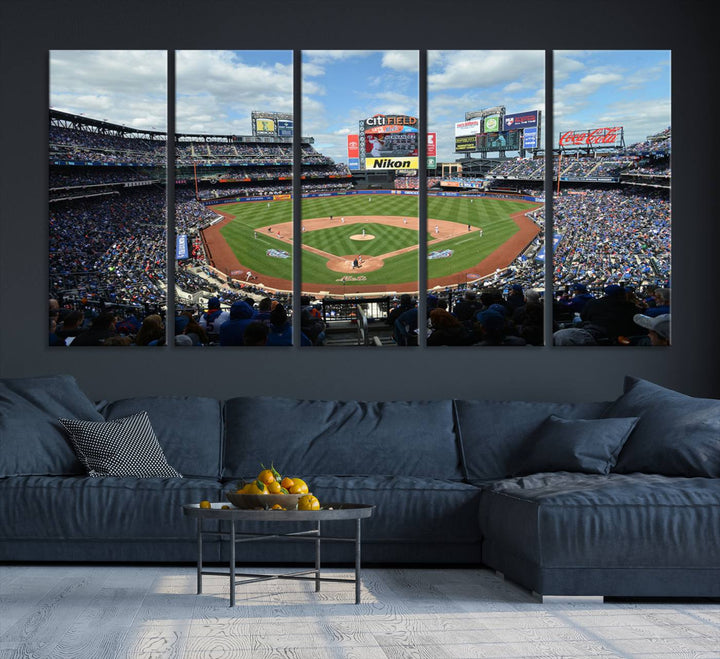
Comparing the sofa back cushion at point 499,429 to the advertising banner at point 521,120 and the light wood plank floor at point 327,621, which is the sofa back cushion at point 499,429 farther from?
the advertising banner at point 521,120

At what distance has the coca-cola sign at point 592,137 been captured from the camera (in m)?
6.79

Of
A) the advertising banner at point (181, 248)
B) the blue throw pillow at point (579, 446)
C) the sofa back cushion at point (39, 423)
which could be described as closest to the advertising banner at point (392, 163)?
the advertising banner at point (181, 248)

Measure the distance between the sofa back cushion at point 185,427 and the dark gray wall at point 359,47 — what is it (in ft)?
2.62

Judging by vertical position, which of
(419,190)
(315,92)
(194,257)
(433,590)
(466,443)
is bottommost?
(433,590)

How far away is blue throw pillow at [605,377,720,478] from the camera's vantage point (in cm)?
507

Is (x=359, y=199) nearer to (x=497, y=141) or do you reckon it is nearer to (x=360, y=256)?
(x=360, y=256)

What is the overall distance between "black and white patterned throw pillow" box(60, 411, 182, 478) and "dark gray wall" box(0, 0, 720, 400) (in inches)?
46.9

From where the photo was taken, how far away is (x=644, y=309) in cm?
677

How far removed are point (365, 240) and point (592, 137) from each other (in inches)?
66.1

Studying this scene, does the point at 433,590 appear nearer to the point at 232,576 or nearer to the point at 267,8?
the point at 232,576

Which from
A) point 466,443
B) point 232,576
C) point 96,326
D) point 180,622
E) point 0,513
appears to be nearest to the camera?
point 180,622

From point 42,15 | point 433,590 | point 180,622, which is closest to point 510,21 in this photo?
point 42,15

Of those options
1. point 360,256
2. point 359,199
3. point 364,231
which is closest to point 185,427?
point 360,256

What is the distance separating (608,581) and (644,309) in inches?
120
